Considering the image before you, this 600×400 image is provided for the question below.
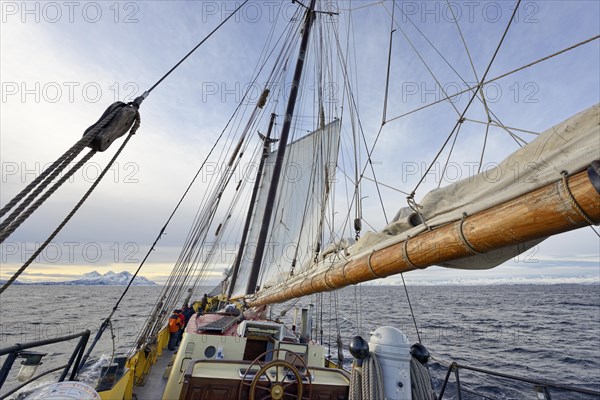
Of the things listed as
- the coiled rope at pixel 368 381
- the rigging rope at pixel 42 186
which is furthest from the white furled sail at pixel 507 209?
the rigging rope at pixel 42 186

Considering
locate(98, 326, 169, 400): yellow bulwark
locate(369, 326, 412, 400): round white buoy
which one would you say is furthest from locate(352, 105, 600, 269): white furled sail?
locate(98, 326, 169, 400): yellow bulwark

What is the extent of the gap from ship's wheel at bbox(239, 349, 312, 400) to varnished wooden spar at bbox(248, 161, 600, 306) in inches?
78.2

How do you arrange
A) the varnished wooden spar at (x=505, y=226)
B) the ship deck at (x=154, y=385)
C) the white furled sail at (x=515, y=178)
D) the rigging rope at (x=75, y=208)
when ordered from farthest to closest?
the ship deck at (x=154, y=385), the rigging rope at (x=75, y=208), the white furled sail at (x=515, y=178), the varnished wooden spar at (x=505, y=226)

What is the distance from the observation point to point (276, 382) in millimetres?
4098

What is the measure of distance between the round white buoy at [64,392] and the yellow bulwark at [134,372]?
201 cm

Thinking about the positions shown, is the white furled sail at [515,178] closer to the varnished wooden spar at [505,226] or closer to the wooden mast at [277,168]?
the varnished wooden spar at [505,226]

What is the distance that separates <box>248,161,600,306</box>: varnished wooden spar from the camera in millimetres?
1534

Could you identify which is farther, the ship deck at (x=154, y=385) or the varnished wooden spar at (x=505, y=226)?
the ship deck at (x=154, y=385)

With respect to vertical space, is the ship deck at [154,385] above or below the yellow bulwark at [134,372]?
below

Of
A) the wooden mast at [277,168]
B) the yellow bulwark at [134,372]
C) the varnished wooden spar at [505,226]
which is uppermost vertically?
the wooden mast at [277,168]

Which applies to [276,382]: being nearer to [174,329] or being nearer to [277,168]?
[277,168]

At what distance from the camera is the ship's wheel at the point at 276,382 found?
4027mm

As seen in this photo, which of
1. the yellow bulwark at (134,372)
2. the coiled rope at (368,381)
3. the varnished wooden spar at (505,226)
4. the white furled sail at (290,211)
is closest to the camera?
the varnished wooden spar at (505,226)

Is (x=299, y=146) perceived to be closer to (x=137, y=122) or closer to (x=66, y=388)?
(x=137, y=122)
